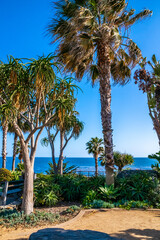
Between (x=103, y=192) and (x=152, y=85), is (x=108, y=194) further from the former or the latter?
(x=152, y=85)

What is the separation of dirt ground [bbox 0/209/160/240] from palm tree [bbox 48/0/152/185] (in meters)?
2.59

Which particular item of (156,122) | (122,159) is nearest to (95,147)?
(122,159)

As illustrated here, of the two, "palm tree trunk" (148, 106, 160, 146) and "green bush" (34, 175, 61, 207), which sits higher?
"palm tree trunk" (148, 106, 160, 146)

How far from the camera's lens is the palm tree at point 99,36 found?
9.77 m

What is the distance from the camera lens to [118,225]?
6301 mm

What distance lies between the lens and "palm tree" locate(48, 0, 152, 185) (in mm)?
9773

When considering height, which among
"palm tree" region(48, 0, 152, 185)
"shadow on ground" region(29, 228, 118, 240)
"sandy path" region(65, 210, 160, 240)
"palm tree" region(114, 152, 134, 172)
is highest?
"palm tree" region(48, 0, 152, 185)

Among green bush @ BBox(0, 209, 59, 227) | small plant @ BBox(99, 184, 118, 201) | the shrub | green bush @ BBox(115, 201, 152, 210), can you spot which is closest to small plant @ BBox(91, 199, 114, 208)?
green bush @ BBox(115, 201, 152, 210)

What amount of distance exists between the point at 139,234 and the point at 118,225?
0.97 metres

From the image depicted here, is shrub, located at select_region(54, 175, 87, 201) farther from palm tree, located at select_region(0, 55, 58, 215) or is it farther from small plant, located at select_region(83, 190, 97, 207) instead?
palm tree, located at select_region(0, 55, 58, 215)

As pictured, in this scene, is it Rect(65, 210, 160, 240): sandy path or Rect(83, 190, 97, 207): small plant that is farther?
Rect(83, 190, 97, 207): small plant

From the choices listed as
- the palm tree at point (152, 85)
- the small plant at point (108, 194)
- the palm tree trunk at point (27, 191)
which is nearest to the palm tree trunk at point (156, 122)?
the palm tree at point (152, 85)

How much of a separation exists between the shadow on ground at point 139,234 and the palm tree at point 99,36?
14.0 feet

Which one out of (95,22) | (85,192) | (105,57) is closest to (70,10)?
(95,22)
